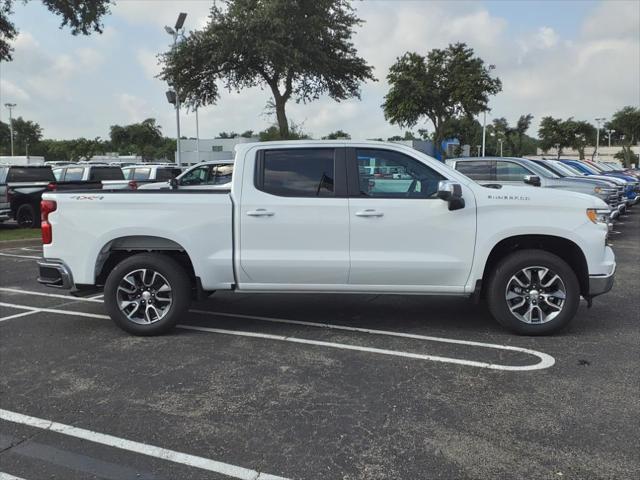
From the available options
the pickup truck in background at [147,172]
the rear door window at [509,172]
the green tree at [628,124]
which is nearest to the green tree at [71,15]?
the pickup truck in background at [147,172]

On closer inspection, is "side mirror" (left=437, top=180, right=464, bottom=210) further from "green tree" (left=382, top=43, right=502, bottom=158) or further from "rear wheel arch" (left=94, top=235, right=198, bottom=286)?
"green tree" (left=382, top=43, right=502, bottom=158)

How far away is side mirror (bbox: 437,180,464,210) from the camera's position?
5.09 meters

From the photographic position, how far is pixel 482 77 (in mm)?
34469

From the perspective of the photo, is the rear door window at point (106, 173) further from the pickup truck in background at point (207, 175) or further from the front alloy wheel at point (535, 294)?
the front alloy wheel at point (535, 294)

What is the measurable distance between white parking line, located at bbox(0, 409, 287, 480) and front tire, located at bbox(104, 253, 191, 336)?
5.66ft

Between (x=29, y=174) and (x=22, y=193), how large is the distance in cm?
70

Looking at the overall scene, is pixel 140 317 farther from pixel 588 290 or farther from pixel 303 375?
pixel 588 290

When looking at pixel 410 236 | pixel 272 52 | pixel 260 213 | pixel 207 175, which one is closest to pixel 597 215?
pixel 410 236

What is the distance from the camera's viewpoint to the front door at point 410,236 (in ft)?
A: 17.8

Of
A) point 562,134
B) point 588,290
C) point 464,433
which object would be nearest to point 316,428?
point 464,433

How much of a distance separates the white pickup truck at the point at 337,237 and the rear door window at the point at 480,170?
7637mm

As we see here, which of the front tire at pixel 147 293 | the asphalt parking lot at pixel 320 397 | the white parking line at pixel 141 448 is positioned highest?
the front tire at pixel 147 293

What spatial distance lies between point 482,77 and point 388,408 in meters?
33.7

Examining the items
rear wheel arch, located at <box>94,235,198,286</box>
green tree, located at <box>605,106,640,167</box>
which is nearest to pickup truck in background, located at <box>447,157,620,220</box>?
rear wheel arch, located at <box>94,235,198,286</box>
